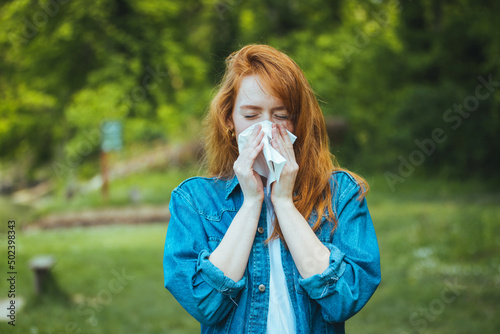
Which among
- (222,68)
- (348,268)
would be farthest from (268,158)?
(222,68)

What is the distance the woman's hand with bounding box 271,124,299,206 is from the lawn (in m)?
4.00

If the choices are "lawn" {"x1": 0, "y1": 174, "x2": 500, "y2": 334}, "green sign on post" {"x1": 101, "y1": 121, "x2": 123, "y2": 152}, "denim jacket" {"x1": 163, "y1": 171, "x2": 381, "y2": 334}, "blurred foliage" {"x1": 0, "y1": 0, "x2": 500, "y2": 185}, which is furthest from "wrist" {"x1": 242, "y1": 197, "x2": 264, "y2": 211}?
"green sign on post" {"x1": 101, "y1": 121, "x2": 123, "y2": 152}

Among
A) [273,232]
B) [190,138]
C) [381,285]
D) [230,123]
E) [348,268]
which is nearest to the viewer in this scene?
[348,268]

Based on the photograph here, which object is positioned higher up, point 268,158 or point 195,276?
→ point 268,158

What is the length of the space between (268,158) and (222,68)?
30.1 ft

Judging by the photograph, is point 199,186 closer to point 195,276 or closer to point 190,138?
point 195,276

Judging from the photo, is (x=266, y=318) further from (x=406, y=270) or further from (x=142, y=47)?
(x=142, y=47)

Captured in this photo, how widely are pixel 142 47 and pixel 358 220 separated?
813 cm

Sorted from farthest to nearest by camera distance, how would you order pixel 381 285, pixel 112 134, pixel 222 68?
pixel 112 134 < pixel 222 68 < pixel 381 285

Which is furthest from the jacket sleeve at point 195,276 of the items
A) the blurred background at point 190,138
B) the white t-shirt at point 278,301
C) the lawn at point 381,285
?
the lawn at point 381,285

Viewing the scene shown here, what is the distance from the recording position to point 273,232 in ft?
6.04

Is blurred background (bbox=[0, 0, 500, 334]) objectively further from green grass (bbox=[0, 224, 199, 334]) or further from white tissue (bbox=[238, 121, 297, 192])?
white tissue (bbox=[238, 121, 297, 192])

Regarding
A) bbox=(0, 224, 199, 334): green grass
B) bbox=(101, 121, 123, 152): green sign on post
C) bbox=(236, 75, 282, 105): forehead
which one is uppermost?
bbox=(236, 75, 282, 105): forehead

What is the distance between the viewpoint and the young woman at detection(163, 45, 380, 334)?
172 cm
